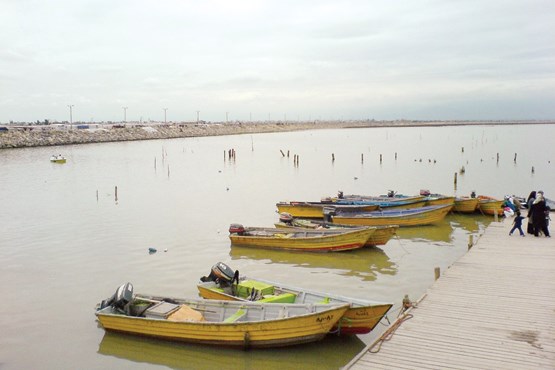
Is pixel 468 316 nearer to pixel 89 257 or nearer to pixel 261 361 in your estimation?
pixel 261 361

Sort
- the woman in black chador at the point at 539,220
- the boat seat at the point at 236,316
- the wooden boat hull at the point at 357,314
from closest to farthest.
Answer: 1. the wooden boat hull at the point at 357,314
2. the boat seat at the point at 236,316
3. the woman in black chador at the point at 539,220

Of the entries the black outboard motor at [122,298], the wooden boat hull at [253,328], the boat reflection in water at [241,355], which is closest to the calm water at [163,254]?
the boat reflection in water at [241,355]

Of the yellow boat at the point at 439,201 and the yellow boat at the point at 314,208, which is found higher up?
the yellow boat at the point at 439,201

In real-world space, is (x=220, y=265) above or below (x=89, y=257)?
above

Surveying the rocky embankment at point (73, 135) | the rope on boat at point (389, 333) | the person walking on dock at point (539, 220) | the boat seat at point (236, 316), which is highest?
the rocky embankment at point (73, 135)

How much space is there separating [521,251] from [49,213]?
26.0 m

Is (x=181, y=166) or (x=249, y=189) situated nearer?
(x=249, y=189)

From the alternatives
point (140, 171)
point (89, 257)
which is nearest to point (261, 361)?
point (89, 257)

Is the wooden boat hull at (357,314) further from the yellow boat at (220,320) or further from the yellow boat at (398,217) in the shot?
the yellow boat at (398,217)

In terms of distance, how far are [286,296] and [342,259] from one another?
751 cm

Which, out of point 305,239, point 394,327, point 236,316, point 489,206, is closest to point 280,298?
point 236,316

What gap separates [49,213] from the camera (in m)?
29.0

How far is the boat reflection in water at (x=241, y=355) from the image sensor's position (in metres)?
10.9

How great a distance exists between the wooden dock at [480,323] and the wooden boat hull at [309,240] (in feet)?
18.1
